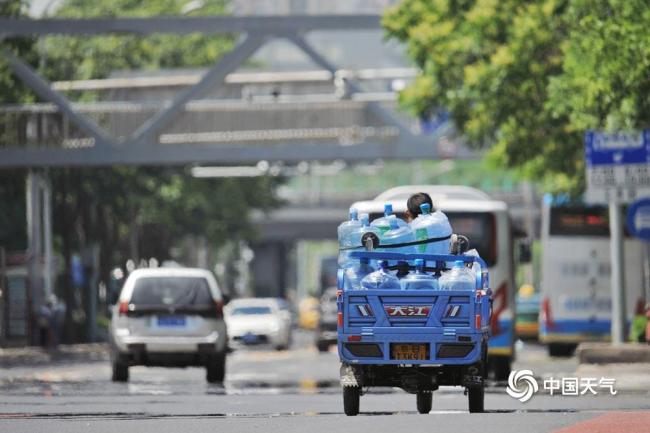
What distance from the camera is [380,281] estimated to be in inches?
699

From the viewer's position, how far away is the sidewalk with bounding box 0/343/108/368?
42.9m

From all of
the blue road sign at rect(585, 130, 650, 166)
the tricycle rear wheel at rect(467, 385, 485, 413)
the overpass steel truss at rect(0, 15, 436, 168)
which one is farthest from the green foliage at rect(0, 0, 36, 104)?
the tricycle rear wheel at rect(467, 385, 485, 413)

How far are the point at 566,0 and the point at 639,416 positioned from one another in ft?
62.0

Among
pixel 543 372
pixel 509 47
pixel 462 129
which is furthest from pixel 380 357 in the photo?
pixel 462 129

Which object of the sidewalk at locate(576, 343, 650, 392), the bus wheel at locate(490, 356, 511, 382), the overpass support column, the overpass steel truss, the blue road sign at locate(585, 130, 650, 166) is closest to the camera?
the sidewalk at locate(576, 343, 650, 392)

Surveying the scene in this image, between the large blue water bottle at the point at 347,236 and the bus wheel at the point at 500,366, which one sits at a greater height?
the large blue water bottle at the point at 347,236

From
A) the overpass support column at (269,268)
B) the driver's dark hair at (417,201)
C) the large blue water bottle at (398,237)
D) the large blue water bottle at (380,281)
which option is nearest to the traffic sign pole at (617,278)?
the driver's dark hair at (417,201)

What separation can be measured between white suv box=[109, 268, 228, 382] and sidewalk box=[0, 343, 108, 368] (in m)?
9.98

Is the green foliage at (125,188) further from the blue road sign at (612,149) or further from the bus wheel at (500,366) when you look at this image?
the blue road sign at (612,149)

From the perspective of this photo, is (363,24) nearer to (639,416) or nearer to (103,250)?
(103,250)

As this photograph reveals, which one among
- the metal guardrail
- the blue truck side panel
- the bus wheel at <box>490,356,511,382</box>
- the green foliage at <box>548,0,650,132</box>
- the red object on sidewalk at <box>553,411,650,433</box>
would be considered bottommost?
the bus wheel at <box>490,356,511,382</box>

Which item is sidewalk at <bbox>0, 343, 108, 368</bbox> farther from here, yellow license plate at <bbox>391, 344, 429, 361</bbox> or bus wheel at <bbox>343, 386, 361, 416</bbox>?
yellow license plate at <bbox>391, 344, 429, 361</bbox>

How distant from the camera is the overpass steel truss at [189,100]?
150 feet

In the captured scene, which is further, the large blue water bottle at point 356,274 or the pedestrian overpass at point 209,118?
the pedestrian overpass at point 209,118
